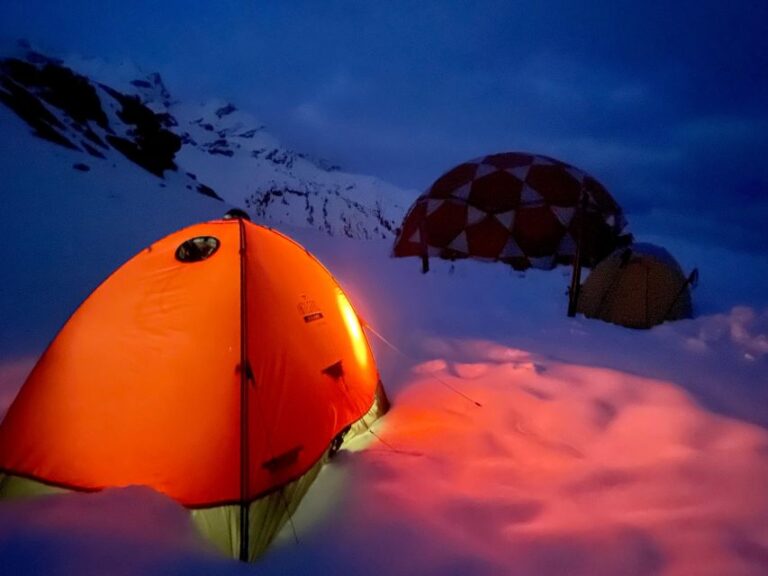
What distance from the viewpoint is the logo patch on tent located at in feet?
11.8

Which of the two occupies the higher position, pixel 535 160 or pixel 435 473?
pixel 535 160

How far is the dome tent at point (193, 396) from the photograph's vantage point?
2795mm

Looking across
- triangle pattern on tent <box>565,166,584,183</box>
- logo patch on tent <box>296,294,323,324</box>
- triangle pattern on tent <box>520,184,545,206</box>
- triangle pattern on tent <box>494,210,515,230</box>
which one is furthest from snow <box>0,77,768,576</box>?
triangle pattern on tent <box>565,166,584,183</box>

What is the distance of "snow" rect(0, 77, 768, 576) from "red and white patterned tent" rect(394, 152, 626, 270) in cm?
519

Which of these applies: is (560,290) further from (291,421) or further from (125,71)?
(125,71)

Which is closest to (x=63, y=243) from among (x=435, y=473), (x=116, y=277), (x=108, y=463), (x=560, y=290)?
(x=116, y=277)

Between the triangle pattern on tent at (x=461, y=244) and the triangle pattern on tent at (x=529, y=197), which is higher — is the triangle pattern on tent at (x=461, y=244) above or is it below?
below

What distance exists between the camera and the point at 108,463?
9.39 ft

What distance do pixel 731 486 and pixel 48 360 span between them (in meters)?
4.69

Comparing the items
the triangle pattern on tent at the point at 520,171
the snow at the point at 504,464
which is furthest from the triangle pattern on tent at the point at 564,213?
the snow at the point at 504,464

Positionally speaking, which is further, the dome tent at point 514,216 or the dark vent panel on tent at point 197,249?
the dome tent at point 514,216

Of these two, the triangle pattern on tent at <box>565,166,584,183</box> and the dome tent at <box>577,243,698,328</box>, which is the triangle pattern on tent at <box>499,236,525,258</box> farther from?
the dome tent at <box>577,243,698,328</box>

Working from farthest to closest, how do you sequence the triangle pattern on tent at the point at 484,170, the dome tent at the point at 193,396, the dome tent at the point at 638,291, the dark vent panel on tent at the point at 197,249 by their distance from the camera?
the triangle pattern on tent at the point at 484,170 < the dome tent at the point at 638,291 < the dark vent panel on tent at the point at 197,249 < the dome tent at the point at 193,396

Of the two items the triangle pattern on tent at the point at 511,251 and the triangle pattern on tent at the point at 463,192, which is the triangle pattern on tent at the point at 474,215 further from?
the triangle pattern on tent at the point at 511,251
